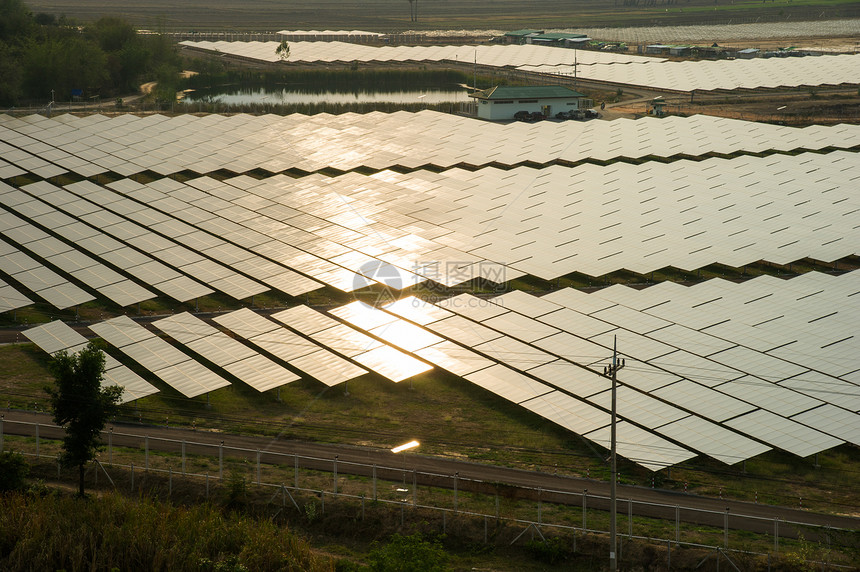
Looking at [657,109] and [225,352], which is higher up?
[657,109]

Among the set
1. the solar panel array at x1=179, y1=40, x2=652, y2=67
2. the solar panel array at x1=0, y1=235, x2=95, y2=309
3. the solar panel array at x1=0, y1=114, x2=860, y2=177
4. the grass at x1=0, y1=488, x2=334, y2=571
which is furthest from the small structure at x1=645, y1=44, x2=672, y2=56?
the grass at x1=0, y1=488, x2=334, y2=571

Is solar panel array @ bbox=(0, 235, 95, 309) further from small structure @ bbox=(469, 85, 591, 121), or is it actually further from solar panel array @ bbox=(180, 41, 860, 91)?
solar panel array @ bbox=(180, 41, 860, 91)

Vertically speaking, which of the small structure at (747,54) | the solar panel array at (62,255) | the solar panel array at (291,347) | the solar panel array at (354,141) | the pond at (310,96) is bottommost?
the solar panel array at (291,347)

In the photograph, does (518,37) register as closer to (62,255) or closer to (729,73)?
(729,73)

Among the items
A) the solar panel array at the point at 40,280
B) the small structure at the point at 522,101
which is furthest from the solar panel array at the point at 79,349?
the small structure at the point at 522,101

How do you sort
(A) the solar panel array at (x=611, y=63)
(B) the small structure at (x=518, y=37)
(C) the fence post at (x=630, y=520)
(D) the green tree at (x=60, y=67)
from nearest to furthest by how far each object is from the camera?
(C) the fence post at (x=630, y=520) < (D) the green tree at (x=60, y=67) < (A) the solar panel array at (x=611, y=63) < (B) the small structure at (x=518, y=37)

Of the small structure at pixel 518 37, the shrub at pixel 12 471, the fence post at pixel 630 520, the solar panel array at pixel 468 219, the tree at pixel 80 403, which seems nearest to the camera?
the fence post at pixel 630 520

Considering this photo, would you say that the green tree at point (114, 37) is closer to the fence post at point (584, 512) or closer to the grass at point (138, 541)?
the grass at point (138, 541)

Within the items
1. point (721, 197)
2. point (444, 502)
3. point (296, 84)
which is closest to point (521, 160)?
point (721, 197)

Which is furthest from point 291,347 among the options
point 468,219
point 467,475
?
point 468,219
